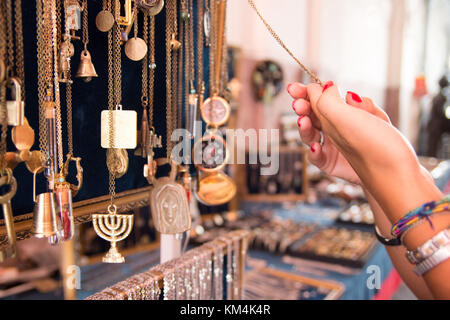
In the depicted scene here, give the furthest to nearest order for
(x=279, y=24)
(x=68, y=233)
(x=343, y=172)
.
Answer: (x=279, y=24) < (x=343, y=172) < (x=68, y=233)

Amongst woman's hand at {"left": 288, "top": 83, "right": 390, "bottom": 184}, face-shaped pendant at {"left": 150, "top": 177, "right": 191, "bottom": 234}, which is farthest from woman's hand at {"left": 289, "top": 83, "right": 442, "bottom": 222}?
face-shaped pendant at {"left": 150, "top": 177, "right": 191, "bottom": 234}

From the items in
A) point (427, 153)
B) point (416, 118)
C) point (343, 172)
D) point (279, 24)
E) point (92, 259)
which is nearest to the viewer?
point (343, 172)

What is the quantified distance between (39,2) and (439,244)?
90 centimetres

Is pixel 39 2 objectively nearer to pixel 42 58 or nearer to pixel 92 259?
pixel 42 58

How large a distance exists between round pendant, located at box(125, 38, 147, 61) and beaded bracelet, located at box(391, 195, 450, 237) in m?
0.71

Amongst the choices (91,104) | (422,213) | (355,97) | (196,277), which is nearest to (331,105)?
(355,97)

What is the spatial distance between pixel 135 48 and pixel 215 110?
1.09 feet

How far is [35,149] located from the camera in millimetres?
813

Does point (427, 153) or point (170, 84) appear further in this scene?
point (427, 153)

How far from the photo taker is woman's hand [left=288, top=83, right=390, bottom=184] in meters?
0.93

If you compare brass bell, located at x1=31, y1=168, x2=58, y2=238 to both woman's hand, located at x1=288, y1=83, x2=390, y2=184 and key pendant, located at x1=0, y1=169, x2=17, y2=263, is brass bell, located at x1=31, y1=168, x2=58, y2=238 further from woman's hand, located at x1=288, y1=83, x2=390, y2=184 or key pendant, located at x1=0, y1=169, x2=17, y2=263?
woman's hand, located at x1=288, y1=83, x2=390, y2=184

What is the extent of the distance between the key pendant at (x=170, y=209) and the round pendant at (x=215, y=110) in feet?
0.94
